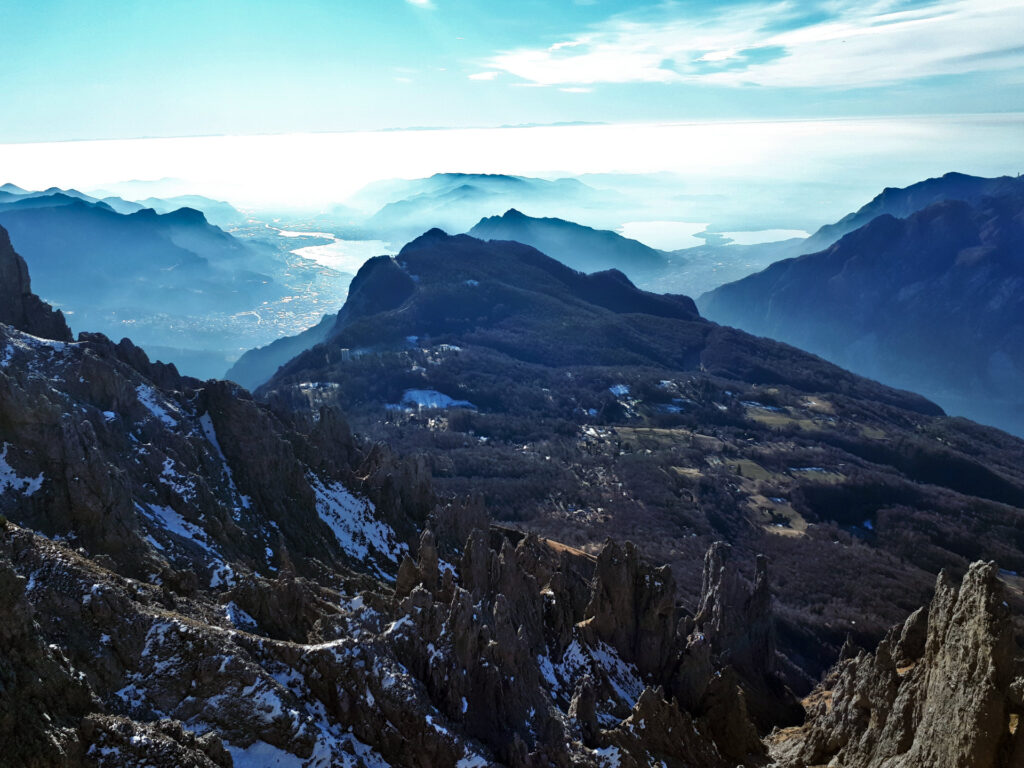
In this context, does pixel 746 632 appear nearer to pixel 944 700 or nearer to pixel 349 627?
pixel 944 700

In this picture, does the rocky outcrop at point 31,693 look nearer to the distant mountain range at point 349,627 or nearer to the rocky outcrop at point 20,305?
the distant mountain range at point 349,627

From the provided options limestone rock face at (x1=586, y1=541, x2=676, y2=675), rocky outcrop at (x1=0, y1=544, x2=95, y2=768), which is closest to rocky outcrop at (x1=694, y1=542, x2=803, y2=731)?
limestone rock face at (x1=586, y1=541, x2=676, y2=675)

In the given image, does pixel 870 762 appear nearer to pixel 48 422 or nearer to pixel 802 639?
pixel 48 422

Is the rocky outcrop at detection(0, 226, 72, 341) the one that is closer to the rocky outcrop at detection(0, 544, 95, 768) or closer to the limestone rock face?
the rocky outcrop at detection(0, 544, 95, 768)

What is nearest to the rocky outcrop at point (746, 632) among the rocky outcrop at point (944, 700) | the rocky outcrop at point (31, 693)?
the rocky outcrop at point (944, 700)

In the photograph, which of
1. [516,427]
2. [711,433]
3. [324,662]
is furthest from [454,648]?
[711,433]

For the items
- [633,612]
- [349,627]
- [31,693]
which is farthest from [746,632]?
[31,693]
